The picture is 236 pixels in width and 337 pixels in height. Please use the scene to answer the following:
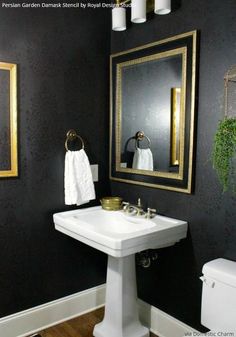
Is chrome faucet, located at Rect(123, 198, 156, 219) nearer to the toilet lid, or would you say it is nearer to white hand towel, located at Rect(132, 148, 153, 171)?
white hand towel, located at Rect(132, 148, 153, 171)

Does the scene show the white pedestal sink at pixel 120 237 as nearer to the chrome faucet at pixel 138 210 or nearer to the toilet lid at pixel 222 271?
the chrome faucet at pixel 138 210

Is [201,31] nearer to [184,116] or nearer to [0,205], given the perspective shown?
[184,116]

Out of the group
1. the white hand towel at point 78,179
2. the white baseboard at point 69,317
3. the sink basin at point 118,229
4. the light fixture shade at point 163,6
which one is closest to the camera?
the sink basin at point 118,229

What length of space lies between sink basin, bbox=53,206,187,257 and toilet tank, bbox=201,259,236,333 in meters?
0.31

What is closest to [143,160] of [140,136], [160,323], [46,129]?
[140,136]

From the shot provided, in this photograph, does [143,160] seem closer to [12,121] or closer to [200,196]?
[200,196]

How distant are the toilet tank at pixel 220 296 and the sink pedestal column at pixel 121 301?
1.79 ft

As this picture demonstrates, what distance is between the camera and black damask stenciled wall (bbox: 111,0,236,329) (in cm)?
173

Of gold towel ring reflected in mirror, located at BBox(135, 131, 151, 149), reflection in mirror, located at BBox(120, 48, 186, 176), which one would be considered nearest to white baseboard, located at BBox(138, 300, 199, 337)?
reflection in mirror, located at BBox(120, 48, 186, 176)

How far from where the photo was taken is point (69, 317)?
7.73 ft

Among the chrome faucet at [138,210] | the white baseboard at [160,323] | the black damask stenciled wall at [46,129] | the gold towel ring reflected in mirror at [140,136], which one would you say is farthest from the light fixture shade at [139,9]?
the white baseboard at [160,323]

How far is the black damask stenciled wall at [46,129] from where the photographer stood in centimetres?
204

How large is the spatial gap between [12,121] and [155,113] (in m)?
0.95

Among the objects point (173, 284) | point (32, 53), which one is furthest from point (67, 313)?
point (32, 53)
